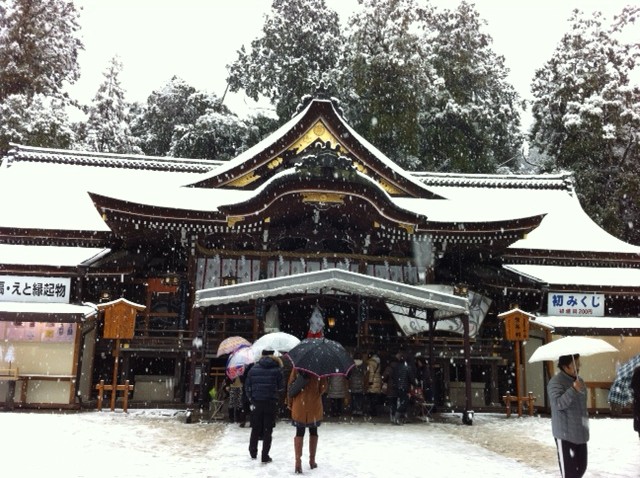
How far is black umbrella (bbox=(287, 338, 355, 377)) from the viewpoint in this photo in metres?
7.23

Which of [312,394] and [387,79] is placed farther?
[387,79]

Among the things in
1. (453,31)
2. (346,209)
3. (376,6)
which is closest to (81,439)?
(346,209)

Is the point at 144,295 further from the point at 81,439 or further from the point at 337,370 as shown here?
the point at 337,370

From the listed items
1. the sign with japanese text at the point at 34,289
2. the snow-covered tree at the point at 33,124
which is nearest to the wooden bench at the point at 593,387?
the sign with japanese text at the point at 34,289

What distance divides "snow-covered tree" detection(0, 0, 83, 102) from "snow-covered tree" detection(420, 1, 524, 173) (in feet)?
73.8

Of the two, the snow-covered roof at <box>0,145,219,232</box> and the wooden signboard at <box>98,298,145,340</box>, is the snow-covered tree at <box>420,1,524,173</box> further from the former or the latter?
the wooden signboard at <box>98,298,145,340</box>

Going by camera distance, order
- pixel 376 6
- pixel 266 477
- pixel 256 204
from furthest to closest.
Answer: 1. pixel 376 6
2. pixel 256 204
3. pixel 266 477

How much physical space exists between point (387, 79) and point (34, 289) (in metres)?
23.7

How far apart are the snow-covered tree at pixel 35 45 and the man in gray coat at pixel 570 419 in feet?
114

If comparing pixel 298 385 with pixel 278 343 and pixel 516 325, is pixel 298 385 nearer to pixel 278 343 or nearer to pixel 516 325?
pixel 278 343

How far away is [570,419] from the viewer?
5613 mm

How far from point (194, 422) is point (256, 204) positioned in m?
5.38

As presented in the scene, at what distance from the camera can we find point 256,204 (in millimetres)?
14297

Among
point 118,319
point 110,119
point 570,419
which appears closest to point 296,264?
point 118,319
